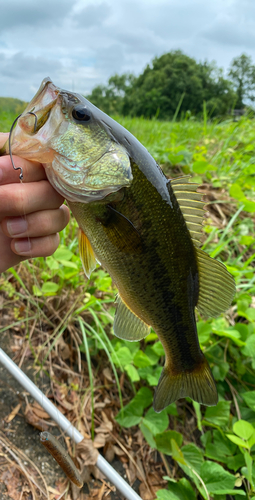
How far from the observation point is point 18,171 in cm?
92

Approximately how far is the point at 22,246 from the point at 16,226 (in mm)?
85

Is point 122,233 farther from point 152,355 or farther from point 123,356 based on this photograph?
point 152,355

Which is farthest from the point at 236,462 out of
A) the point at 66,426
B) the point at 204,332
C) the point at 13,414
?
the point at 13,414

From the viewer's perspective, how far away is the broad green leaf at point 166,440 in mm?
1592

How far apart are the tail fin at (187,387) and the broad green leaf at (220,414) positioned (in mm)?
684

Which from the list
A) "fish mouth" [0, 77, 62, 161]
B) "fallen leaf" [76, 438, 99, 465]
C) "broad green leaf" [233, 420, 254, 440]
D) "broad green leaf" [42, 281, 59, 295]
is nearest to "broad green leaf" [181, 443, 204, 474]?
"broad green leaf" [233, 420, 254, 440]

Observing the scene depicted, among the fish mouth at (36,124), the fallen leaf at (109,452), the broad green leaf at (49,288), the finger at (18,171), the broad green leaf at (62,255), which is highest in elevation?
the fish mouth at (36,124)

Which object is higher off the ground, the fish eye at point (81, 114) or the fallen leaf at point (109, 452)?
the fish eye at point (81, 114)

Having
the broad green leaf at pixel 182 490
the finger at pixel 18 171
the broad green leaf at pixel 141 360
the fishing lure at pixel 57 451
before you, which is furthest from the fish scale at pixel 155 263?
the broad green leaf at pixel 182 490

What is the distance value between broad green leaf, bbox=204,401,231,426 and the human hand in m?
1.36

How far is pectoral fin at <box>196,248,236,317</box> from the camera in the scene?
1.13 metres

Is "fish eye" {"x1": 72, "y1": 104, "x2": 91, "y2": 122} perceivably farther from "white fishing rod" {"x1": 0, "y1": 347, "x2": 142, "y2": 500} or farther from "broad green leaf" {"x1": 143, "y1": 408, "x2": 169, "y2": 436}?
"broad green leaf" {"x1": 143, "y1": 408, "x2": 169, "y2": 436}

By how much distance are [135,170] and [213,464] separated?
1.44m

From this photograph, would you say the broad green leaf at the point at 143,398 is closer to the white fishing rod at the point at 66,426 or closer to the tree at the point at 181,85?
the white fishing rod at the point at 66,426
